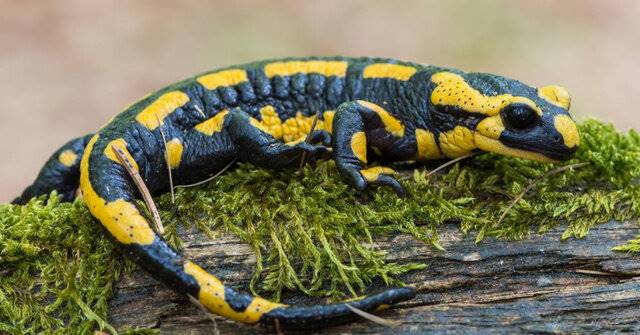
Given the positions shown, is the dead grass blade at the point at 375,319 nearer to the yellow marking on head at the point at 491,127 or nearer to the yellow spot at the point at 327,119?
the yellow marking on head at the point at 491,127

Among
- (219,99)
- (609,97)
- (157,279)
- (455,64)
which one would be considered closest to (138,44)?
(455,64)

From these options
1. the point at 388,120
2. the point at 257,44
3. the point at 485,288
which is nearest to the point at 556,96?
the point at 388,120

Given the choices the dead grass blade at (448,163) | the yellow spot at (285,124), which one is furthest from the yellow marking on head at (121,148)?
the dead grass blade at (448,163)

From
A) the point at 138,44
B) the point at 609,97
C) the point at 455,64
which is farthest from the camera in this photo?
the point at 138,44

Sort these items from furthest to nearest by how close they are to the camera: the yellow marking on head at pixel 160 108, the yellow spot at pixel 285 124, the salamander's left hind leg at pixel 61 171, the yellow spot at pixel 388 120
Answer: the yellow spot at pixel 285 124
the salamander's left hind leg at pixel 61 171
the yellow spot at pixel 388 120
the yellow marking on head at pixel 160 108

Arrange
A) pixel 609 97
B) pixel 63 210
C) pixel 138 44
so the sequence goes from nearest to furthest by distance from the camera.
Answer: pixel 63 210 < pixel 609 97 < pixel 138 44

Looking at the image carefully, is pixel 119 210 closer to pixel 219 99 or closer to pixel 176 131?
pixel 176 131
